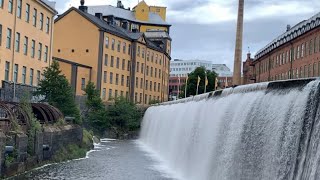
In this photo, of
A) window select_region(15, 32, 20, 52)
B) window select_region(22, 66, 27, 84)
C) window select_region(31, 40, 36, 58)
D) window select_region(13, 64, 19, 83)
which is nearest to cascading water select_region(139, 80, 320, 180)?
window select_region(13, 64, 19, 83)

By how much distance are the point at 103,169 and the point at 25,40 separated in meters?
19.1

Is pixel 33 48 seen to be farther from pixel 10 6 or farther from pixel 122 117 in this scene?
pixel 122 117

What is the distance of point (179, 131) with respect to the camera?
36.4m

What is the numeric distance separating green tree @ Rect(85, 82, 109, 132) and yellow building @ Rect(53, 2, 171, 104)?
5050 mm

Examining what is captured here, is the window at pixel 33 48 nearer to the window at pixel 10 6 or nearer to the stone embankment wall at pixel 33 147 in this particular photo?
the window at pixel 10 6

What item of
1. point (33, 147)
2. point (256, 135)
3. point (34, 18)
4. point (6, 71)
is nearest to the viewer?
point (256, 135)

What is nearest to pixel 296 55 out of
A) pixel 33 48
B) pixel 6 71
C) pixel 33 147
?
pixel 33 48

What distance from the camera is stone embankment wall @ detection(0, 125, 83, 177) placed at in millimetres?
23594

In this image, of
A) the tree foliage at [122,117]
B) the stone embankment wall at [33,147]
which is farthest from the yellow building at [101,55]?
the stone embankment wall at [33,147]

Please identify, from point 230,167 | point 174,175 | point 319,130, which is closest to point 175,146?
point 174,175

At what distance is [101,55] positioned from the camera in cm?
7562

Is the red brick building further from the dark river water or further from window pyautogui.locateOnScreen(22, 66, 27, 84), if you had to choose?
window pyautogui.locateOnScreen(22, 66, 27, 84)

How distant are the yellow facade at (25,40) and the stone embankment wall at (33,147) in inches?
305

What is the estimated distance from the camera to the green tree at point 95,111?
6316 cm
